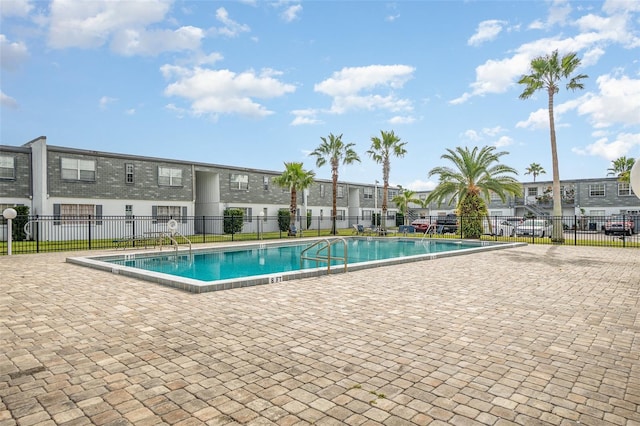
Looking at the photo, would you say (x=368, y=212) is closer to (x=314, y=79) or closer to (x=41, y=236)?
(x=314, y=79)

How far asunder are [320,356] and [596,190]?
49.9 metres

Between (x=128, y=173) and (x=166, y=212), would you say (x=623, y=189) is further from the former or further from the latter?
(x=128, y=173)

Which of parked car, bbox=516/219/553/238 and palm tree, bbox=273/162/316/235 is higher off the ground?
palm tree, bbox=273/162/316/235

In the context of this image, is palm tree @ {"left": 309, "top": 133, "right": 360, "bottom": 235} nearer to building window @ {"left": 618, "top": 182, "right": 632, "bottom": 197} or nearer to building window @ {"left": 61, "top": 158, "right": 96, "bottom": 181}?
building window @ {"left": 61, "top": 158, "right": 96, "bottom": 181}

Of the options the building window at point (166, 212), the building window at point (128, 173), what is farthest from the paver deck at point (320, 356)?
the building window at point (166, 212)

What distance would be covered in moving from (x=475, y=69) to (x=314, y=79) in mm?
7651

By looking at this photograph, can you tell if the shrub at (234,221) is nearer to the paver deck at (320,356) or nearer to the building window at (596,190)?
the paver deck at (320,356)

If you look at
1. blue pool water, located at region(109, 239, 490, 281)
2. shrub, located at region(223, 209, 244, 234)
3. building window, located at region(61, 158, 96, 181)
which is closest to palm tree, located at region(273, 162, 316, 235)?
shrub, located at region(223, 209, 244, 234)

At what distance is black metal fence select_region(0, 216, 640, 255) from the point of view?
19.5 m

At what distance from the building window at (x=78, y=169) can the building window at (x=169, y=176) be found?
177 inches

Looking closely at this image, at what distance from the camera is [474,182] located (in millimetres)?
26406

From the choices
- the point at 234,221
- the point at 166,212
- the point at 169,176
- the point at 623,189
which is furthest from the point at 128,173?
the point at 623,189

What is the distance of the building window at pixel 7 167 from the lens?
23219mm

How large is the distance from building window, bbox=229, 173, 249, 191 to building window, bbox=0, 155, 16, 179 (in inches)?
579
